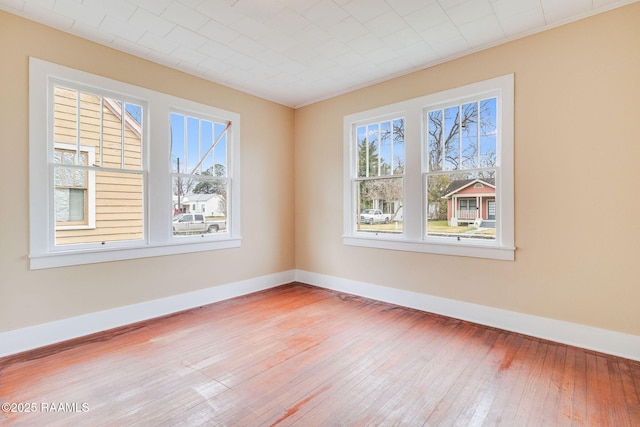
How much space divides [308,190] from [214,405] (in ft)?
11.5

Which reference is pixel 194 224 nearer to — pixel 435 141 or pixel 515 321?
pixel 435 141

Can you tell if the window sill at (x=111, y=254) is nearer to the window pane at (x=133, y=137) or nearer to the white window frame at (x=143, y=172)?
the white window frame at (x=143, y=172)

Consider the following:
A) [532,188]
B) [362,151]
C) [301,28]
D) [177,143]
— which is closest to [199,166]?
[177,143]

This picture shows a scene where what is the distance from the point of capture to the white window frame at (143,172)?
9.14 feet

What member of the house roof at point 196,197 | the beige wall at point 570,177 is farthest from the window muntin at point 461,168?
the house roof at point 196,197

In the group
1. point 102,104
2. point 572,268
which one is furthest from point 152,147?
point 572,268

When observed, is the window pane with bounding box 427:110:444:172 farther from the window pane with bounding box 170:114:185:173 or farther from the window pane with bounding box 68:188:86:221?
the window pane with bounding box 68:188:86:221

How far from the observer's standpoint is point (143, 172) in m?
3.49

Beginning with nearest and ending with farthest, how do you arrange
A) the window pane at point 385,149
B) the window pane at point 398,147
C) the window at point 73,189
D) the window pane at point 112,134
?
1. the window at point 73,189
2. the window pane at point 112,134
3. the window pane at point 398,147
4. the window pane at point 385,149

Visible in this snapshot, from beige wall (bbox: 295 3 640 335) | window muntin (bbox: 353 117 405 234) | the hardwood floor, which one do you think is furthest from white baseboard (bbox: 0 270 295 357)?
beige wall (bbox: 295 3 640 335)

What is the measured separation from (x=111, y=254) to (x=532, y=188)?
4.37 metres

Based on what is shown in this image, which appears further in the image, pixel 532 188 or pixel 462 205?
pixel 462 205

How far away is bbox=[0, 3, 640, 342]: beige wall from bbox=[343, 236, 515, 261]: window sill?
0.08 metres

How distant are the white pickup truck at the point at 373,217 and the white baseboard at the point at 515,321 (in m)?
0.89
